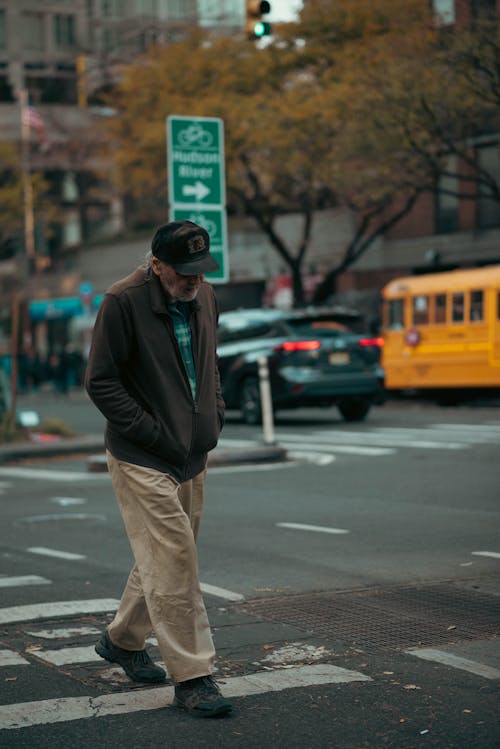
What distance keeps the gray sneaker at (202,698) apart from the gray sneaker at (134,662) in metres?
0.37

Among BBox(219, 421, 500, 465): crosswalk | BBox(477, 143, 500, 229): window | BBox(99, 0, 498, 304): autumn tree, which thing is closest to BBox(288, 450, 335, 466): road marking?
BBox(219, 421, 500, 465): crosswalk

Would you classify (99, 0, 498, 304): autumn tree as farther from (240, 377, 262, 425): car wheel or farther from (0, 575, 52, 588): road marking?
(0, 575, 52, 588): road marking

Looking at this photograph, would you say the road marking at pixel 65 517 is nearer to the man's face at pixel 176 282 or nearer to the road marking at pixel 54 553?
the road marking at pixel 54 553

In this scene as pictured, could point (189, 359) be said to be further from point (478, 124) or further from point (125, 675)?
point (478, 124)

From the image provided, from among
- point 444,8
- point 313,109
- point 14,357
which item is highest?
point 444,8

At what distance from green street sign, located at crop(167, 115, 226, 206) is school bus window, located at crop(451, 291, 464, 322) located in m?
11.5

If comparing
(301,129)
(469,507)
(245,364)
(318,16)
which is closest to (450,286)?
(245,364)

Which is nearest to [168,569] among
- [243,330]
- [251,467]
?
[251,467]

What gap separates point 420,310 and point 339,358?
619cm

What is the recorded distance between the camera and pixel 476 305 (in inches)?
1020

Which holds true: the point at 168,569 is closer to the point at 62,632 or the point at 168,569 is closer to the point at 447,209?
the point at 62,632

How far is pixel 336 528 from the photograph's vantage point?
10117 millimetres

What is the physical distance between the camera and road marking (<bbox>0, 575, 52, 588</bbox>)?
780 cm

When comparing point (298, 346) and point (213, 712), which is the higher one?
point (298, 346)
